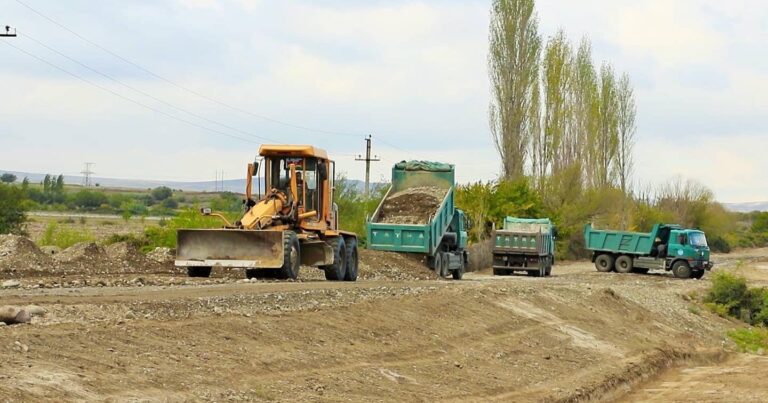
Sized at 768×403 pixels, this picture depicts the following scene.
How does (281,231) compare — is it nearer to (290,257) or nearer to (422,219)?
(290,257)

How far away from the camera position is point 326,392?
47.0ft

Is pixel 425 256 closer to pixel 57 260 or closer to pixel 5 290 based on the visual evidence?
pixel 57 260

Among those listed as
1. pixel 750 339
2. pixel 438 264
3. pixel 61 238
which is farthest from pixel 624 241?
pixel 61 238

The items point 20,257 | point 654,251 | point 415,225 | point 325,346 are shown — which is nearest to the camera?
point 325,346

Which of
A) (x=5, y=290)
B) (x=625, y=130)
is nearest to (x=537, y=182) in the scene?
(x=625, y=130)

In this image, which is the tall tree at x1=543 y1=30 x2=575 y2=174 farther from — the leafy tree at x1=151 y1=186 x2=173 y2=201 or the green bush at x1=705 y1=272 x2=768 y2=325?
the leafy tree at x1=151 y1=186 x2=173 y2=201

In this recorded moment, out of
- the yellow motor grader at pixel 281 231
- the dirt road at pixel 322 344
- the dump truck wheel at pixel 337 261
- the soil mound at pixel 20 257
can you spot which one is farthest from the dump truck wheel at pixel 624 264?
the soil mound at pixel 20 257

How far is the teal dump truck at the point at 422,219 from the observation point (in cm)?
4000

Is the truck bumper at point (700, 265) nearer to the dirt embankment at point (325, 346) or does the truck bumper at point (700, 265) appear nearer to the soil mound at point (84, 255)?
the dirt embankment at point (325, 346)

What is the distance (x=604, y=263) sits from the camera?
55.4 metres

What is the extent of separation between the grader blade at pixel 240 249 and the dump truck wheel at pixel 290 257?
0.15 meters

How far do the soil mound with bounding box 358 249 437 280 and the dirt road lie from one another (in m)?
8.56

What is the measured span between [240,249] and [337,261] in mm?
3603

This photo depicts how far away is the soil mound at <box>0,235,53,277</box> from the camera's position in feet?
96.2
